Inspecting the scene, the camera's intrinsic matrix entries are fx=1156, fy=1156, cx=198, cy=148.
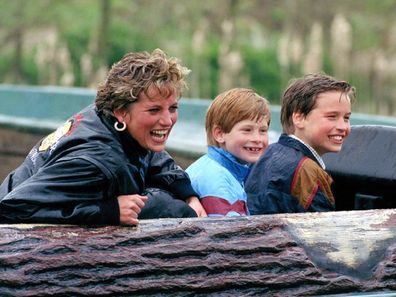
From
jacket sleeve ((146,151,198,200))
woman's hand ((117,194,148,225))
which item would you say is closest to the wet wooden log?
woman's hand ((117,194,148,225))

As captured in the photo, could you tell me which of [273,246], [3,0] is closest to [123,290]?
[273,246]

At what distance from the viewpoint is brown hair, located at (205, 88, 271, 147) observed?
384 cm

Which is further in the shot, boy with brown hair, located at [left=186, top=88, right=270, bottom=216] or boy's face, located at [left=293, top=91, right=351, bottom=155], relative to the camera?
boy's face, located at [left=293, top=91, right=351, bottom=155]

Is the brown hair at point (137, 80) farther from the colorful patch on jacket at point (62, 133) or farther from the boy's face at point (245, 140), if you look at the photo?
the boy's face at point (245, 140)

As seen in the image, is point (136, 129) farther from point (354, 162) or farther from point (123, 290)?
point (354, 162)

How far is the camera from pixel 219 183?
373 cm

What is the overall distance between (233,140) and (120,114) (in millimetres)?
699

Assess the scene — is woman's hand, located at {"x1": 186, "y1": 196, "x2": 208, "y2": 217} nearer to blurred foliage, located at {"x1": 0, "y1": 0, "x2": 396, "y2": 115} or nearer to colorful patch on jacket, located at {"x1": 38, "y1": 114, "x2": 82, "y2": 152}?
colorful patch on jacket, located at {"x1": 38, "y1": 114, "x2": 82, "y2": 152}

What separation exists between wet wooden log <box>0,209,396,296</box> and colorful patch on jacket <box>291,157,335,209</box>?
439 mm

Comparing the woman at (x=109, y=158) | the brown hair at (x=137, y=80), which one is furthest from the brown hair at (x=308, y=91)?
the brown hair at (x=137, y=80)

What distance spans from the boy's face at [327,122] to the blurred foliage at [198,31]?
7.65 metres

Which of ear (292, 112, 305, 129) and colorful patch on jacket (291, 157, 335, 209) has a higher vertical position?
ear (292, 112, 305, 129)

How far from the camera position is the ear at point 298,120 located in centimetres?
395

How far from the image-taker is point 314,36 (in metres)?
10.1
